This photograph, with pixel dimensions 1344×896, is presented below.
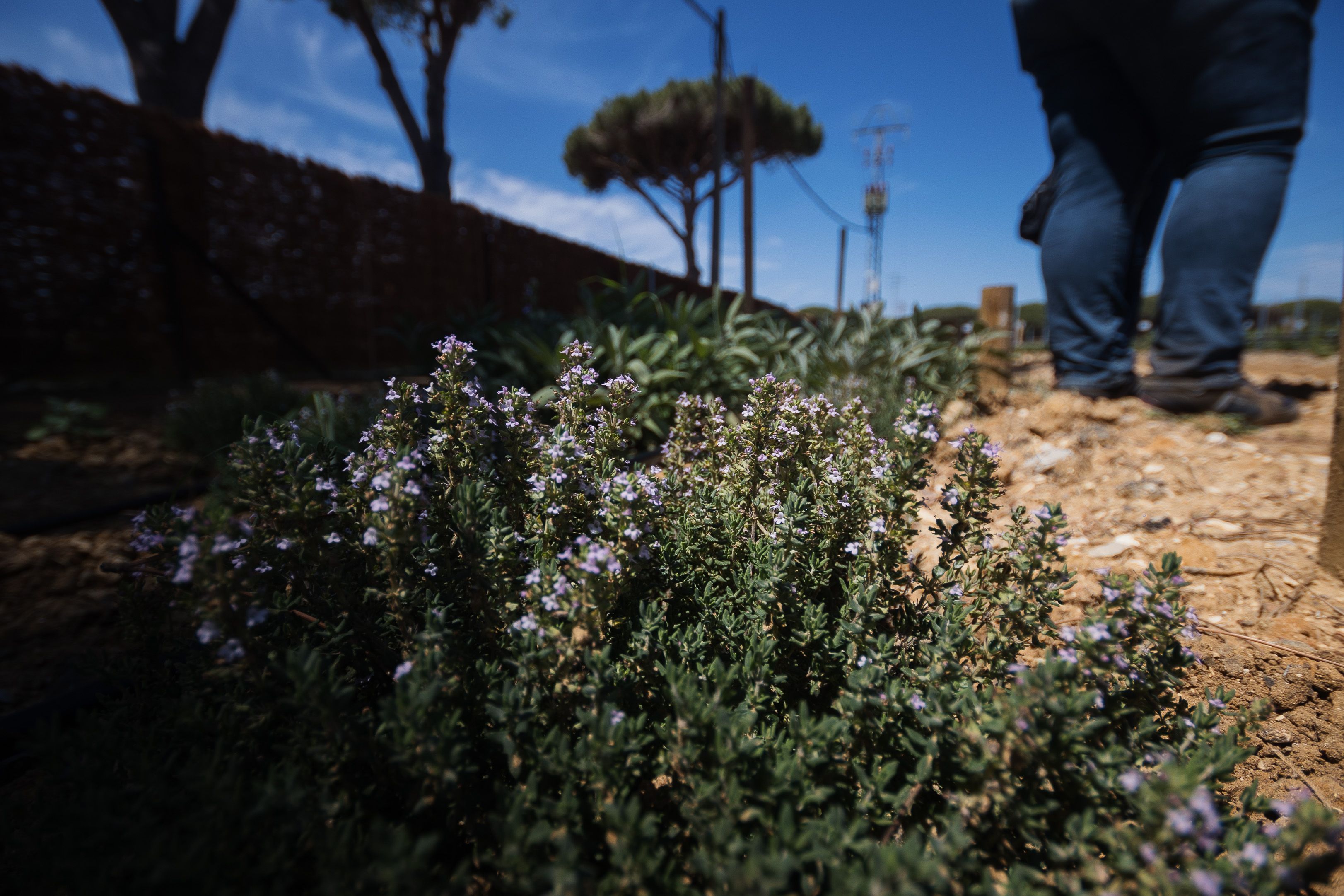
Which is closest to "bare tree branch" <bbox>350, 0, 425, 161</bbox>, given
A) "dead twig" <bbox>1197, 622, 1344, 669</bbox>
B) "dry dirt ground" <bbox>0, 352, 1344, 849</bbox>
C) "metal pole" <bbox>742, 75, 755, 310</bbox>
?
"metal pole" <bbox>742, 75, 755, 310</bbox>

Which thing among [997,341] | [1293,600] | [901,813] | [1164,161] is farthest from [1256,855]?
[997,341]

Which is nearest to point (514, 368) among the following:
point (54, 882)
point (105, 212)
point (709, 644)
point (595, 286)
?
point (709, 644)

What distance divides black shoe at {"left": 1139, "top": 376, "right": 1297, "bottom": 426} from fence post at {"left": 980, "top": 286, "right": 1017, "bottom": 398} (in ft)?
3.53

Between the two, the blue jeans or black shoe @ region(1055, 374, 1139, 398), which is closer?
the blue jeans

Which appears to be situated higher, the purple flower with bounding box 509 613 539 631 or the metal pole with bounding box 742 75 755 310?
the metal pole with bounding box 742 75 755 310

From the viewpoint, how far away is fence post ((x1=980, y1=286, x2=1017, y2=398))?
14.0 feet

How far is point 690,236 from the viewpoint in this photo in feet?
78.3

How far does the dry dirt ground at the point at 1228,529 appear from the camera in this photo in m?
1.47

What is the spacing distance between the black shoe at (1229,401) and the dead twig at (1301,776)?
2.21 metres

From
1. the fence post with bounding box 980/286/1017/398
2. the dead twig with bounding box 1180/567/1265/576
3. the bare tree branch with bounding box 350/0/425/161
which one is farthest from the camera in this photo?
the bare tree branch with bounding box 350/0/425/161

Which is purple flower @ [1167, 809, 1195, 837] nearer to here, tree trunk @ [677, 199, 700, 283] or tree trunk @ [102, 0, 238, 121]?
tree trunk @ [102, 0, 238, 121]

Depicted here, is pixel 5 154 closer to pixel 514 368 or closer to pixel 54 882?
pixel 514 368

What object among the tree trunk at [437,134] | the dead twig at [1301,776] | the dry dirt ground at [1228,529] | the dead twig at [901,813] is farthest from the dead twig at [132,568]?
the tree trunk at [437,134]

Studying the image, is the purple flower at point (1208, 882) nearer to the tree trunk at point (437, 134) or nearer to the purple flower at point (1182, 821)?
the purple flower at point (1182, 821)
